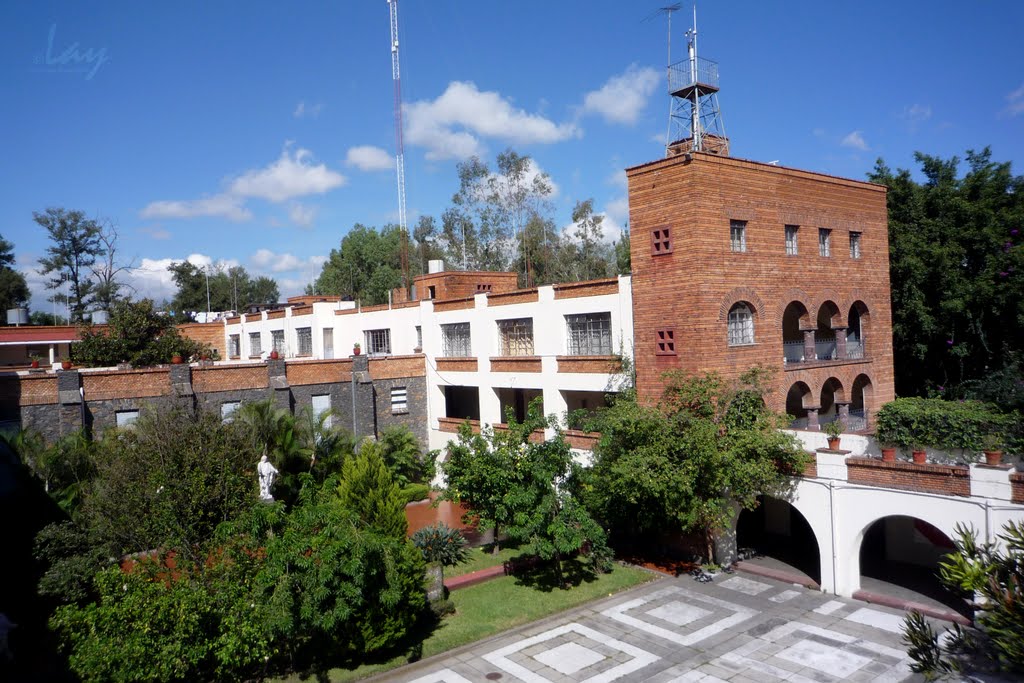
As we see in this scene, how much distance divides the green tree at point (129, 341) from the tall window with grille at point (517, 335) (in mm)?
13720

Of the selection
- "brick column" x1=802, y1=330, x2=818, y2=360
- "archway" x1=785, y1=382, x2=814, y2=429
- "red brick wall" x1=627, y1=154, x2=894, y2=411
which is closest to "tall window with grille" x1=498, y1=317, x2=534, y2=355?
"red brick wall" x1=627, y1=154, x2=894, y2=411

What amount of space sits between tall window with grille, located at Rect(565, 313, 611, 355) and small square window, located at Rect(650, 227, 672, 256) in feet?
9.61

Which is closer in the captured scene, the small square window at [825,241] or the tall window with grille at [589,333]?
the tall window with grille at [589,333]

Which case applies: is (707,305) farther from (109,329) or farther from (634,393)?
(109,329)

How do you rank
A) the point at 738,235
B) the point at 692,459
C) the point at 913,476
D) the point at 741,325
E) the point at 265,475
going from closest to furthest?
the point at 913,476, the point at 692,459, the point at 265,475, the point at 741,325, the point at 738,235

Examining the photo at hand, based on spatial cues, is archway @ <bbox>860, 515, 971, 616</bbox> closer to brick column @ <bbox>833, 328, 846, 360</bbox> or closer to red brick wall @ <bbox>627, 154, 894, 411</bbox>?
red brick wall @ <bbox>627, 154, 894, 411</bbox>

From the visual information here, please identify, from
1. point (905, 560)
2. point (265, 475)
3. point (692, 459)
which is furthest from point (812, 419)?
point (265, 475)

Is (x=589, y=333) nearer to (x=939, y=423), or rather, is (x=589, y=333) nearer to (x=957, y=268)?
(x=939, y=423)

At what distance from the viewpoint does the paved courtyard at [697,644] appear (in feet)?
40.3

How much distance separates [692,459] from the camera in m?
16.2

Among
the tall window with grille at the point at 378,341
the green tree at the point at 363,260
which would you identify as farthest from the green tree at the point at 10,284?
the tall window with grille at the point at 378,341

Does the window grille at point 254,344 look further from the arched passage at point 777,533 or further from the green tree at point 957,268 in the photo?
the green tree at point 957,268

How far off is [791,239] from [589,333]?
6.85 m

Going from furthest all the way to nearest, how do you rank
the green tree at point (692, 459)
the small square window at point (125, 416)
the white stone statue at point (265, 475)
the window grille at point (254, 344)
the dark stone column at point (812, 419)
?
the window grille at point (254, 344) < the small square window at point (125, 416) < the dark stone column at point (812, 419) < the white stone statue at point (265, 475) < the green tree at point (692, 459)
